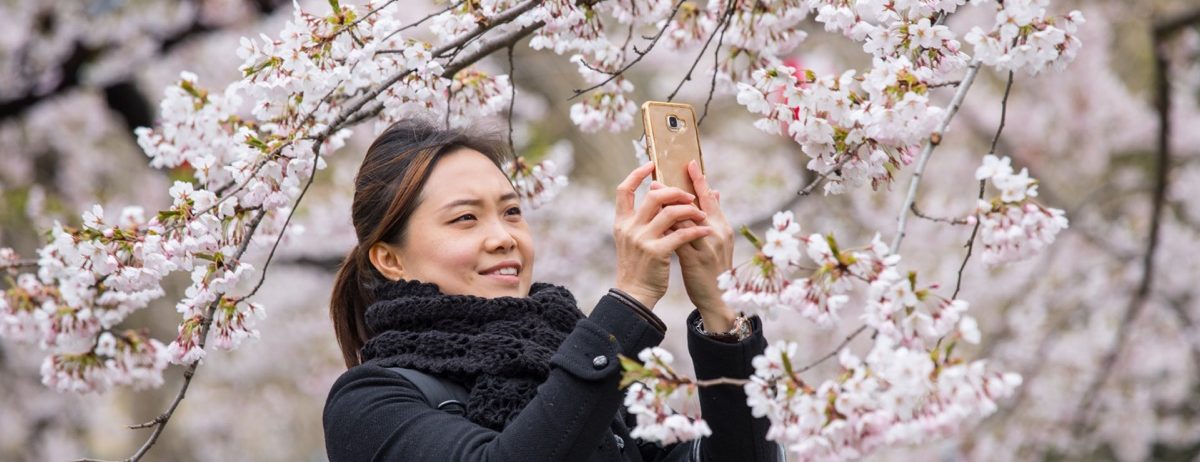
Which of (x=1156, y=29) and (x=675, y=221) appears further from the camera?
(x=1156, y=29)

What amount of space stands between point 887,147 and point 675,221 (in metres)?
0.31

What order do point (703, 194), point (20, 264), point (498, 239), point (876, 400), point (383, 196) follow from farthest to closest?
point (20, 264)
point (383, 196)
point (498, 239)
point (703, 194)
point (876, 400)

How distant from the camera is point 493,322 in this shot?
1.87 meters

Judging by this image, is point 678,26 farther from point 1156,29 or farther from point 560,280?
point 560,280

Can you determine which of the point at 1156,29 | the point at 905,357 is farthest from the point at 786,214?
the point at 1156,29

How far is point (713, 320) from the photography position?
1645 millimetres

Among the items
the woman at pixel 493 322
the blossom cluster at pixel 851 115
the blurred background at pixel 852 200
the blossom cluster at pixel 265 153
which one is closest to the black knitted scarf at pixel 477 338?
the woman at pixel 493 322

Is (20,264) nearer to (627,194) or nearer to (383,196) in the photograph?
(383,196)

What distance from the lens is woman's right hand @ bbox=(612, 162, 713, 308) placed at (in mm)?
1548

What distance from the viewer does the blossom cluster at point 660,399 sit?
4.32 feet

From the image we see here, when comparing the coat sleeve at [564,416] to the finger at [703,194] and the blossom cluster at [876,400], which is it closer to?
the finger at [703,194]

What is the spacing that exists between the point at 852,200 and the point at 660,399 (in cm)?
498

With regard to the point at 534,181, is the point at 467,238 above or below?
above

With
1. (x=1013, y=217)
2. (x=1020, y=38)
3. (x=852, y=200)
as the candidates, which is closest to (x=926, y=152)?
(x=1013, y=217)
